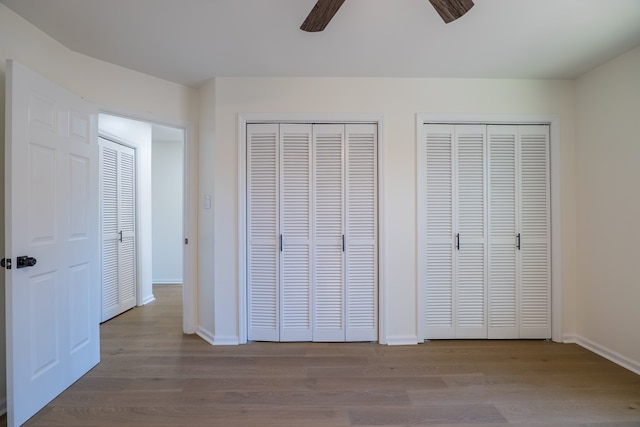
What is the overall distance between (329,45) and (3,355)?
123 inches

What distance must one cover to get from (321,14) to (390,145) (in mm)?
1454

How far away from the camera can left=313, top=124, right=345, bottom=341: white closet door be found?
2777 millimetres

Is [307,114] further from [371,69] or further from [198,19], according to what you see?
[198,19]

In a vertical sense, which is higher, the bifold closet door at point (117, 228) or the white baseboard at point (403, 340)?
the bifold closet door at point (117, 228)

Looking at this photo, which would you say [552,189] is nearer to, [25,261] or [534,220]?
[534,220]

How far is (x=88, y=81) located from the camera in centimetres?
242

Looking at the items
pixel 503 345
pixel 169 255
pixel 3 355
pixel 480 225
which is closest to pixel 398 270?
pixel 480 225

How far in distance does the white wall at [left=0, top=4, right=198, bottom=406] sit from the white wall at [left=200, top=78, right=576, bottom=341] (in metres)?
0.51

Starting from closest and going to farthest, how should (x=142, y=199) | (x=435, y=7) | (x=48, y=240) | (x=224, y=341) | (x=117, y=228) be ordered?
(x=435, y=7) < (x=48, y=240) < (x=224, y=341) < (x=117, y=228) < (x=142, y=199)

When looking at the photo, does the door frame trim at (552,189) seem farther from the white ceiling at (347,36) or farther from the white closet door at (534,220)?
the white ceiling at (347,36)

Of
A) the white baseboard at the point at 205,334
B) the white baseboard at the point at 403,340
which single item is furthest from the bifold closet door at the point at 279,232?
the white baseboard at the point at 403,340

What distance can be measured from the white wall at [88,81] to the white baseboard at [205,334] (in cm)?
135

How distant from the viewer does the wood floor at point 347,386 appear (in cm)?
176

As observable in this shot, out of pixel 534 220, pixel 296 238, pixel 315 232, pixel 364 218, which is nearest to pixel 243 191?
pixel 296 238
